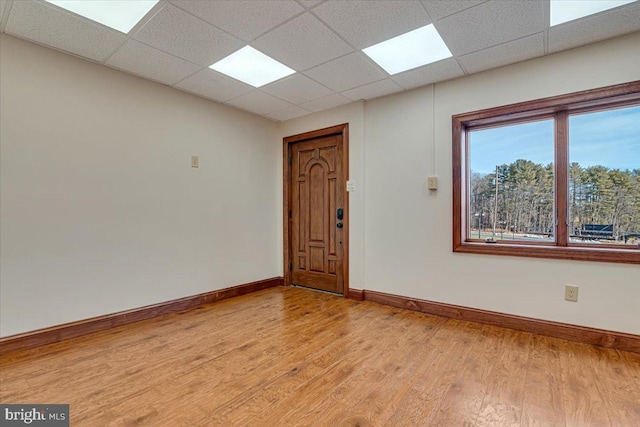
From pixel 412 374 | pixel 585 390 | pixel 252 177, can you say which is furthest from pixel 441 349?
pixel 252 177

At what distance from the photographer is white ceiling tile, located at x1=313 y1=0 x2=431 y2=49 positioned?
6.45 feet

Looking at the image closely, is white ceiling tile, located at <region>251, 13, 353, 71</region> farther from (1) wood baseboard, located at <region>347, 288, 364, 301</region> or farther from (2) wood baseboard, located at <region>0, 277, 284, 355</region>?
(2) wood baseboard, located at <region>0, 277, 284, 355</region>

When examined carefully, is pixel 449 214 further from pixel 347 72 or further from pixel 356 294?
pixel 347 72

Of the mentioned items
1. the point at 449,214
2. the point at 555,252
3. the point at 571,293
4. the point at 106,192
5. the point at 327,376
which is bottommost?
the point at 327,376

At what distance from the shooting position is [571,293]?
2.47 meters

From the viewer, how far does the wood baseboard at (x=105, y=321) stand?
2.29 meters

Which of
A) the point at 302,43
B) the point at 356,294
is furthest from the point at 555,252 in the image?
the point at 302,43

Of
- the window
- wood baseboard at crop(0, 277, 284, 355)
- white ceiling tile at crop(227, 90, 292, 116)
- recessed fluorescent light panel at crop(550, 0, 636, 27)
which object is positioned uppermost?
recessed fluorescent light panel at crop(550, 0, 636, 27)

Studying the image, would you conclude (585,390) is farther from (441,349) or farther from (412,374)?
(412,374)

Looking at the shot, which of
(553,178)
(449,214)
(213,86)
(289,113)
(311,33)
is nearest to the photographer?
(311,33)

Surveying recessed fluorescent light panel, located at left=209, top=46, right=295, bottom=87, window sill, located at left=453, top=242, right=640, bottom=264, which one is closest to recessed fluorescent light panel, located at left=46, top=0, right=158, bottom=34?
recessed fluorescent light panel, located at left=209, top=46, right=295, bottom=87

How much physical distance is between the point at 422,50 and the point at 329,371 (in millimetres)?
2632

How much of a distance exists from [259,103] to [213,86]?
630 mm

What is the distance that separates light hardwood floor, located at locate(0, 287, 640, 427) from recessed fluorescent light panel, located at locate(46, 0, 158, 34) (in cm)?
241
